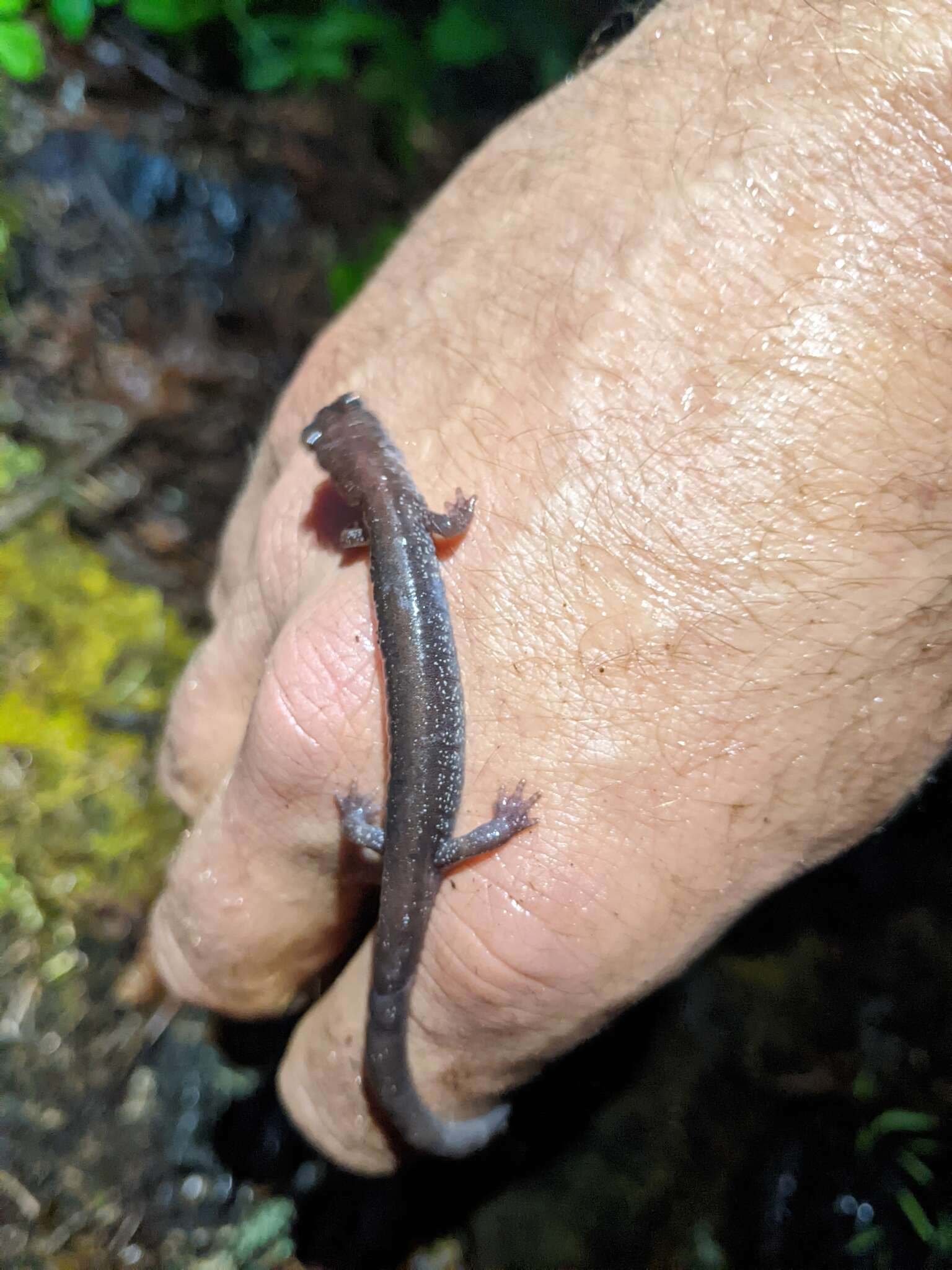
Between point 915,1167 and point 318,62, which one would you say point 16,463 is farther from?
point 915,1167

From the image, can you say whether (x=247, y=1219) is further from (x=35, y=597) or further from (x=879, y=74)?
(x=879, y=74)

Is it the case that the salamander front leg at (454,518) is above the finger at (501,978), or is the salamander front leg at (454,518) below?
above

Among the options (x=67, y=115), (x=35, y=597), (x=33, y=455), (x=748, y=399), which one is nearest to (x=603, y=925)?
(x=748, y=399)

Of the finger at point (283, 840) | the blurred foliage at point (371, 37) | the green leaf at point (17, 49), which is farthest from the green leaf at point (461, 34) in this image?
the finger at point (283, 840)

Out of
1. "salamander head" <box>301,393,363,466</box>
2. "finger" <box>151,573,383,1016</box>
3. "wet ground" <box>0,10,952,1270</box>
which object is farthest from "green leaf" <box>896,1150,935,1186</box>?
"salamander head" <box>301,393,363,466</box>

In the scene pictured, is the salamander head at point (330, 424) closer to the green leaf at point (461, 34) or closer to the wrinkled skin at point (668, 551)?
the wrinkled skin at point (668, 551)

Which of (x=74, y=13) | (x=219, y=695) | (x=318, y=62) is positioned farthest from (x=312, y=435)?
(x=318, y=62)

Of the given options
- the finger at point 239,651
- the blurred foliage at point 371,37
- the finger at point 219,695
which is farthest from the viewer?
the blurred foliage at point 371,37
